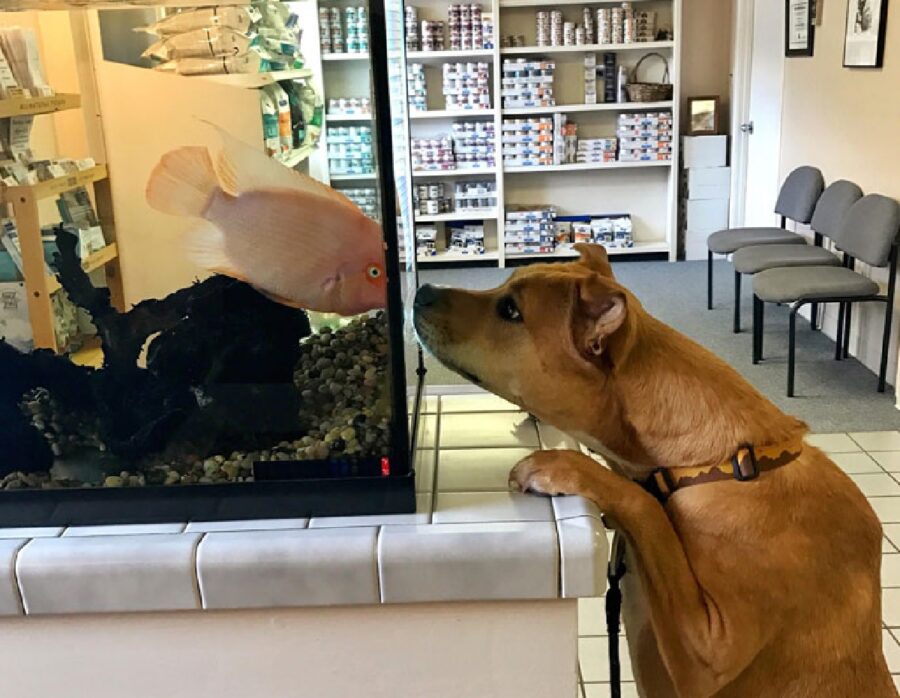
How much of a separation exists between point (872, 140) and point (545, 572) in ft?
13.2

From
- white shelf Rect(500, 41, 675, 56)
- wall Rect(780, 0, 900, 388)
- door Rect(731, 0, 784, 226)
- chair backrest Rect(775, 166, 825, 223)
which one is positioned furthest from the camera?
white shelf Rect(500, 41, 675, 56)

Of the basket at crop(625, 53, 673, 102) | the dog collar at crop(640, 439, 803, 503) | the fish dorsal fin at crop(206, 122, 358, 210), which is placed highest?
the basket at crop(625, 53, 673, 102)

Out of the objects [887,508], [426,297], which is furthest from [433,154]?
[426,297]

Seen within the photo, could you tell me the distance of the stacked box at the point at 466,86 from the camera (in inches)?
263

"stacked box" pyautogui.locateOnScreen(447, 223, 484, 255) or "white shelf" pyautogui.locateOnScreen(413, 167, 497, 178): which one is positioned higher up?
"white shelf" pyautogui.locateOnScreen(413, 167, 497, 178)

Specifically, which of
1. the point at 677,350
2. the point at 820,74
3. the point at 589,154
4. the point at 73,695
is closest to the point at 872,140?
the point at 820,74

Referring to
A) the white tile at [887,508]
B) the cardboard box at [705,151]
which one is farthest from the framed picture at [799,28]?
the white tile at [887,508]

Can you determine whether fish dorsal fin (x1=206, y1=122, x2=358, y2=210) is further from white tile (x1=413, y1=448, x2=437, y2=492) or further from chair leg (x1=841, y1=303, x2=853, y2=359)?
chair leg (x1=841, y1=303, x2=853, y2=359)

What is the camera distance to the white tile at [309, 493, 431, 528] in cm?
114

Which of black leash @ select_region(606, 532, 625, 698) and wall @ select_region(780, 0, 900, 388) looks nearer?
black leash @ select_region(606, 532, 625, 698)

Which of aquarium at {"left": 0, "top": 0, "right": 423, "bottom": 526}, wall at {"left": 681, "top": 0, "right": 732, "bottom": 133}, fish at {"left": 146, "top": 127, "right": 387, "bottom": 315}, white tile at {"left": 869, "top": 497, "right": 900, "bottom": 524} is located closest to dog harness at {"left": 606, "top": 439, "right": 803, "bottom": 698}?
aquarium at {"left": 0, "top": 0, "right": 423, "bottom": 526}

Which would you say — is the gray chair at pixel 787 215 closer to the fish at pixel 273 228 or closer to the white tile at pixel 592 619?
the white tile at pixel 592 619

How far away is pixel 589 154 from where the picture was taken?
6887mm

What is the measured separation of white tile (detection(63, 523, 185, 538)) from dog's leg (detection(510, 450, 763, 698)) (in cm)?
47
